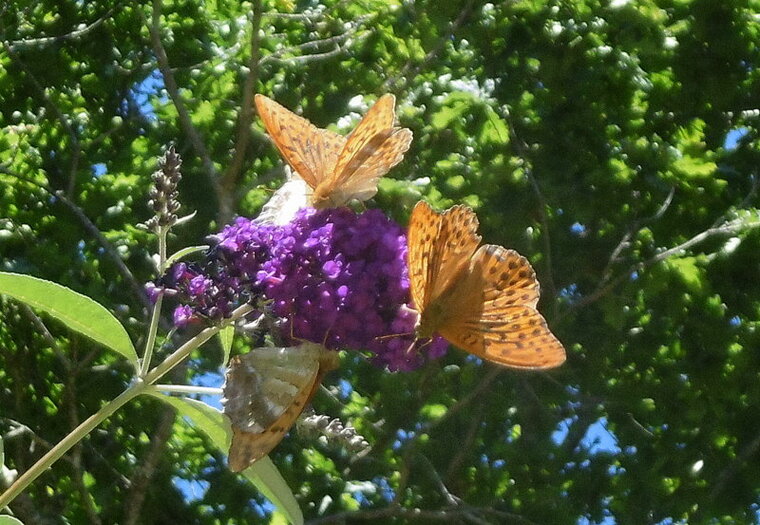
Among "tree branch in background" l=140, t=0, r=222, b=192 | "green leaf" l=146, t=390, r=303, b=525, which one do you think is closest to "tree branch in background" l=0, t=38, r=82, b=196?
"tree branch in background" l=140, t=0, r=222, b=192

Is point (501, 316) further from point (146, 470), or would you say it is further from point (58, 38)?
point (58, 38)

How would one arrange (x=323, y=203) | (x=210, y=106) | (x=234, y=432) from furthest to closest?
(x=210, y=106)
(x=323, y=203)
(x=234, y=432)

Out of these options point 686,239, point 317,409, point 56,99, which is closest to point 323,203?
point 317,409

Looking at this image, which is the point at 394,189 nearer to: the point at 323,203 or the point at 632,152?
the point at 632,152

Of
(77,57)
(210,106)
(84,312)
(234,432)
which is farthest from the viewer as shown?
(77,57)

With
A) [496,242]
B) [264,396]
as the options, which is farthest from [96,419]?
[496,242]

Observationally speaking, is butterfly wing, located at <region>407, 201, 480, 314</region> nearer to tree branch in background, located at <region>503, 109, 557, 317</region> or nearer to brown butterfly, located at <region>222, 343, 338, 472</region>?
brown butterfly, located at <region>222, 343, 338, 472</region>
